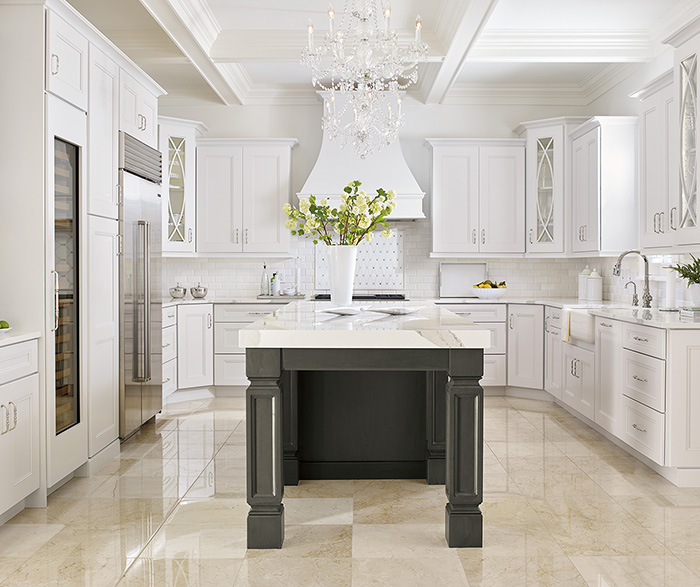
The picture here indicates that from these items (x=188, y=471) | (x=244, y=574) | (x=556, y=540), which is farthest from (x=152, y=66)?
(x=556, y=540)

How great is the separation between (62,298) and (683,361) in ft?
11.3

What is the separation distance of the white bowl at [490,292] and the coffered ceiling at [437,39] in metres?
1.96

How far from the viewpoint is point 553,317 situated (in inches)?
223

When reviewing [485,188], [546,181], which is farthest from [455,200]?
[546,181]

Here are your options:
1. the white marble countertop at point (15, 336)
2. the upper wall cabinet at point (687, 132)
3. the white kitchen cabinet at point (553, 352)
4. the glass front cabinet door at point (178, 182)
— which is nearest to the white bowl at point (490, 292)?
the white kitchen cabinet at point (553, 352)

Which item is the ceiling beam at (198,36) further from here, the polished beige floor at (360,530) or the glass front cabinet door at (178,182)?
the polished beige floor at (360,530)

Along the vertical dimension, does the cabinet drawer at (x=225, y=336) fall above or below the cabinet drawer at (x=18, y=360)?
below

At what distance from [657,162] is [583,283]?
190cm

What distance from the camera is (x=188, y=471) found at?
3861mm

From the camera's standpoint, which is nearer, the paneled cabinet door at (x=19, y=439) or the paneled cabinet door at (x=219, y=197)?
the paneled cabinet door at (x=19, y=439)

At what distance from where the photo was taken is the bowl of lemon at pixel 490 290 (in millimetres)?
6312

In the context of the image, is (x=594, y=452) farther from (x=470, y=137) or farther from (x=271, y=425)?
(x=470, y=137)

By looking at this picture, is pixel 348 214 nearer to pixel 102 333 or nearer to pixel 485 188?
pixel 102 333

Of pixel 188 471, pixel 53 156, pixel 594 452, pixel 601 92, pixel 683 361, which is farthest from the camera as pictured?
pixel 601 92
